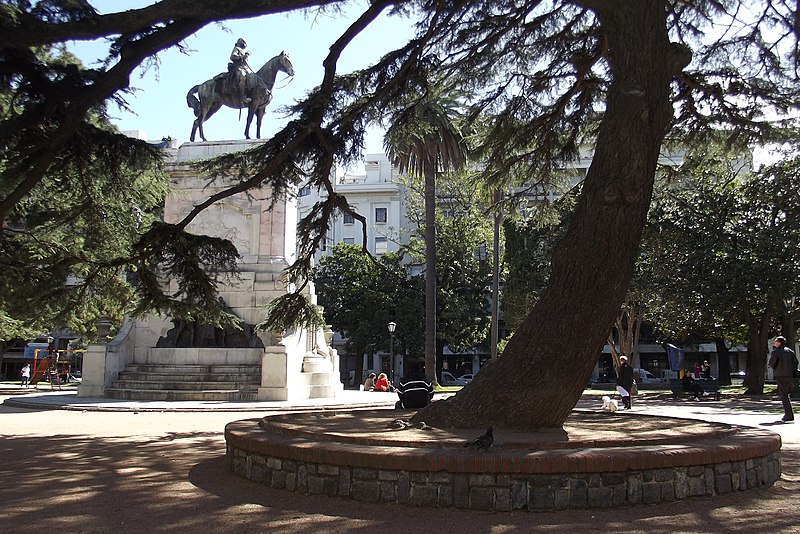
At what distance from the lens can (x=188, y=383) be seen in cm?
2123

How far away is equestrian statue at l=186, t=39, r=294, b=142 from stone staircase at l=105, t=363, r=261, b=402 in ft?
29.3

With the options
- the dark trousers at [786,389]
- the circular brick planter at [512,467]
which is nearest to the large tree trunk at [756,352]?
the dark trousers at [786,389]

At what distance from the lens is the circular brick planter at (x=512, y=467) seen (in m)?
5.79

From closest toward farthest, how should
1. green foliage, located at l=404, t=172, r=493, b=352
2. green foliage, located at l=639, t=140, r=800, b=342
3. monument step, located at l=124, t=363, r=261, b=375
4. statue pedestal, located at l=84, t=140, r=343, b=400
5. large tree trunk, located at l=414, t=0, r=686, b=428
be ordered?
1. large tree trunk, located at l=414, t=0, r=686, b=428
2. monument step, located at l=124, t=363, r=261, b=375
3. statue pedestal, located at l=84, t=140, r=343, b=400
4. green foliage, located at l=639, t=140, r=800, b=342
5. green foliage, located at l=404, t=172, r=493, b=352

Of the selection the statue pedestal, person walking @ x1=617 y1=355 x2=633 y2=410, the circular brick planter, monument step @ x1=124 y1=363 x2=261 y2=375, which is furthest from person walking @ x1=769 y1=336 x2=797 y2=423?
monument step @ x1=124 y1=363 x2=261 y2=375

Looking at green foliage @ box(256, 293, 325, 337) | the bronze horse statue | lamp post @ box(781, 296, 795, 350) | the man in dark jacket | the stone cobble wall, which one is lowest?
the stone cobble wall

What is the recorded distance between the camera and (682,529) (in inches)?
208

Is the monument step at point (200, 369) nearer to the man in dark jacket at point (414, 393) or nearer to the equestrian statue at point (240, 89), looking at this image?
the equestrian statue at point (240, 89)

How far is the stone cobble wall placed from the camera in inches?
228

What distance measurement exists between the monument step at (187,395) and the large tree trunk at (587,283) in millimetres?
13622

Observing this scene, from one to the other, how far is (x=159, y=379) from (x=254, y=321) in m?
3.73

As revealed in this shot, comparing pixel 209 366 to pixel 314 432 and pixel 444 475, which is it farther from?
pixel 444 475

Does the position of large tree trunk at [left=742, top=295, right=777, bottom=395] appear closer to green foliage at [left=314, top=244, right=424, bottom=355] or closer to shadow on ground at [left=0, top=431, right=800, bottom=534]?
green foliage at [left=314, top=244, right=424, bottom=355]

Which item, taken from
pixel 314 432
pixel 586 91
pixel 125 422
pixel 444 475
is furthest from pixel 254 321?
pixel 444 475
